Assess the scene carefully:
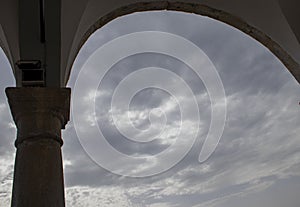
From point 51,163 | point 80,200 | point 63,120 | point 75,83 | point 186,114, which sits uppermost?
point 75,83

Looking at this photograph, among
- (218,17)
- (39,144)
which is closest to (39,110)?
(39,144)

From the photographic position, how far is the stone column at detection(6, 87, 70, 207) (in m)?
3.15

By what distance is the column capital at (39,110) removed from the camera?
348 centimetres

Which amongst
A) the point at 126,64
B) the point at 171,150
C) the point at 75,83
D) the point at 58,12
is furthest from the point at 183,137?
the point at 58,12

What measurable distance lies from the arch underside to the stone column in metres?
2.17

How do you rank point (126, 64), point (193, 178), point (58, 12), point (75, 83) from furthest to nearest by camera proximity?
point (193, 178), point (126, 64), point (75, 83), point (58, 12)

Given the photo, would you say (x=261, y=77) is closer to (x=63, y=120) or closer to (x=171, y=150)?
(x=171, y=150)

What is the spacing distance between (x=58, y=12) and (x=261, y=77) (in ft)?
18.5

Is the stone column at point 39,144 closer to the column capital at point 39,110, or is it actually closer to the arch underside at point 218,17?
the column capital at point 39,110

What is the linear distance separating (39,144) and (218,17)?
3.52m

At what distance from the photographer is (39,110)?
3580 mm

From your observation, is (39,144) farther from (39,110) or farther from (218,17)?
(218,17)

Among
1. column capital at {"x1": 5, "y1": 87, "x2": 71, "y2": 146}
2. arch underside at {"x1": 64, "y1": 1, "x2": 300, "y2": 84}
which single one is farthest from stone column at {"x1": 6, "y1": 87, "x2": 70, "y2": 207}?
arch underside at {"x1": 64, "y1": 1, "x2": 300, "y2": 84}

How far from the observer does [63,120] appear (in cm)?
374
